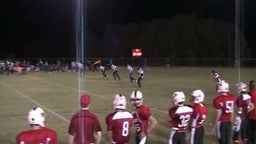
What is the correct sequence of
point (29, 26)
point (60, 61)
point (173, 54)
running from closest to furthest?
point (60, 61)
point (173, 54)
point (29, 26)

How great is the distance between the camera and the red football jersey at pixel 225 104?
9.59 meters

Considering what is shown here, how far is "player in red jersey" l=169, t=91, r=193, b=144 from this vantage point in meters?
8.11

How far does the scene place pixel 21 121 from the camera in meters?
15.8

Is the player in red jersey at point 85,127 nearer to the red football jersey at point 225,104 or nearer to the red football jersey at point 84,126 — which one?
the red football jersey at point 84,126

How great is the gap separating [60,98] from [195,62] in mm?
38790

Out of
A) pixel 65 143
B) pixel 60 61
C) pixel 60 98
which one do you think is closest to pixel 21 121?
pixel 65 143

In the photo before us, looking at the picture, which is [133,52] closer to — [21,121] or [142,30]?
[142,30]

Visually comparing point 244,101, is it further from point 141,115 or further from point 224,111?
point 141,115

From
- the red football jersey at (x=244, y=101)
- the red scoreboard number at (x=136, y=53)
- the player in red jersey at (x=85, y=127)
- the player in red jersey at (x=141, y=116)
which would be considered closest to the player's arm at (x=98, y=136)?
the player in red jersey at (x=85, y=127)

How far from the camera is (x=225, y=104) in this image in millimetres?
9633

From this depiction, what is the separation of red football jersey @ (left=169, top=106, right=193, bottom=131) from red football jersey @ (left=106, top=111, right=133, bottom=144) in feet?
3.18

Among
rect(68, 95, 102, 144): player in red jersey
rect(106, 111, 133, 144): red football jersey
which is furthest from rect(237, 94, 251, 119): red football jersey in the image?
Answer: rect(68, 95, 102, 144): player in red jersey

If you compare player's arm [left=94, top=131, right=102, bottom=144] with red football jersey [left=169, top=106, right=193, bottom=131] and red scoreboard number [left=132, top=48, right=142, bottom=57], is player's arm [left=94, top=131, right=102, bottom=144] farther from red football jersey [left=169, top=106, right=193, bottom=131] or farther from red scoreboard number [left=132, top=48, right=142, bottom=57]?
red scoreboard number [left=132, top=48, right=142, bottom=57]

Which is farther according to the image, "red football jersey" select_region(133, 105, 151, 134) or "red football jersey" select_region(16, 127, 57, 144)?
"red football jersey" select_region(133, 105, 151, 134)
